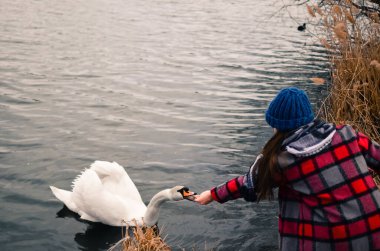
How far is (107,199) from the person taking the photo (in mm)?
6410

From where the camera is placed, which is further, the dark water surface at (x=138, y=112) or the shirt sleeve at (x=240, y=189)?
the dark water surface at (x=138, y=112)

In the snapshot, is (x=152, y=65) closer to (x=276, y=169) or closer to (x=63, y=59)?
(x=63, y=59)

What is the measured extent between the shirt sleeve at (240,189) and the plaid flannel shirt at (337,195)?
0.75 feet

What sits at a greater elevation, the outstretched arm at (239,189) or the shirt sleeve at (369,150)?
the shirt sleeve at (369,150)

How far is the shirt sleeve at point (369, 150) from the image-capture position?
378cm

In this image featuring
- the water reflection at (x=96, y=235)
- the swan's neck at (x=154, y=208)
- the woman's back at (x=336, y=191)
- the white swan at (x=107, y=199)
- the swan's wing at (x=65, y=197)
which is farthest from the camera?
the swan's wing at (x=65, y=197)

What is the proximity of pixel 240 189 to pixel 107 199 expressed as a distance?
2845 millimetres

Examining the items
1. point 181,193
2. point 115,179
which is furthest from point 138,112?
point 181,193

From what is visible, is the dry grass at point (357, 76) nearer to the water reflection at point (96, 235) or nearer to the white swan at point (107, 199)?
the white swan at point (107, 199)

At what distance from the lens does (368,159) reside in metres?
3.81

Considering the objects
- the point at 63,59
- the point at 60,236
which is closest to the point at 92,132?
the point at 60,236

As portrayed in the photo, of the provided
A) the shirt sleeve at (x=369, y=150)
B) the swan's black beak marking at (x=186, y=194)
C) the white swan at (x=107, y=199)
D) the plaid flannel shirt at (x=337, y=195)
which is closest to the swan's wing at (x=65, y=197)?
the white swan at (x=107, y=199)

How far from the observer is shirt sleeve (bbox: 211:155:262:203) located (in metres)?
3.82

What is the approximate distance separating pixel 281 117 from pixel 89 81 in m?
9.67
